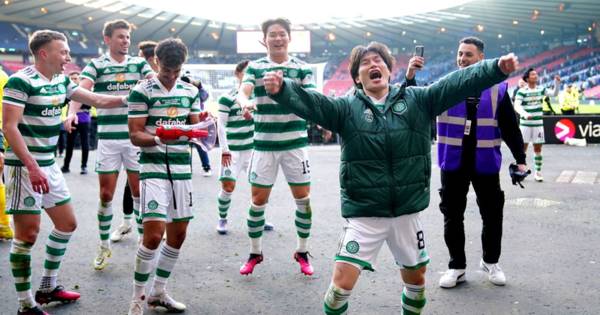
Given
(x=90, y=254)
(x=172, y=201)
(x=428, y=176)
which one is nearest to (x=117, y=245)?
(x=90, y=254)

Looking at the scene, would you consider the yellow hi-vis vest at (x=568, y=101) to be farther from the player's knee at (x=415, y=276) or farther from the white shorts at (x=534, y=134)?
the player's knee at (x=415, y=276)

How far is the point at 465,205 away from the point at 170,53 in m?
2.80

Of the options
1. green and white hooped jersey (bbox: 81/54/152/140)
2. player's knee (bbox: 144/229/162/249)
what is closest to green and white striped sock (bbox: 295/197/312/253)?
player's knee (bbox: 144/229/162/249)

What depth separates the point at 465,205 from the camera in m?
5.12

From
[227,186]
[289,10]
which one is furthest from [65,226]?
[289,10]

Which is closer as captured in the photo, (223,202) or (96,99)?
(96,99)

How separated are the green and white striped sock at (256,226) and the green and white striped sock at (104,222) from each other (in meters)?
1.46

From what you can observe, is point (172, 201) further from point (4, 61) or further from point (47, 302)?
point (4, 61)

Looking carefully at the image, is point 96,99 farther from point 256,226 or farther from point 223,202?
point 223,202

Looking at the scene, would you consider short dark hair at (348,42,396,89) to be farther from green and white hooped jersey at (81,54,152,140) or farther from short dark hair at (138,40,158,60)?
short dark hair at (138,40,158,60)

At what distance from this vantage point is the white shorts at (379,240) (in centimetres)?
336

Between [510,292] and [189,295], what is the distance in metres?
2.65

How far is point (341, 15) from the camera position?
50.3 meters

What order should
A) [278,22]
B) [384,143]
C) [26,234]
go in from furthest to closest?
[278,22]
[26,234]
[384,143]
